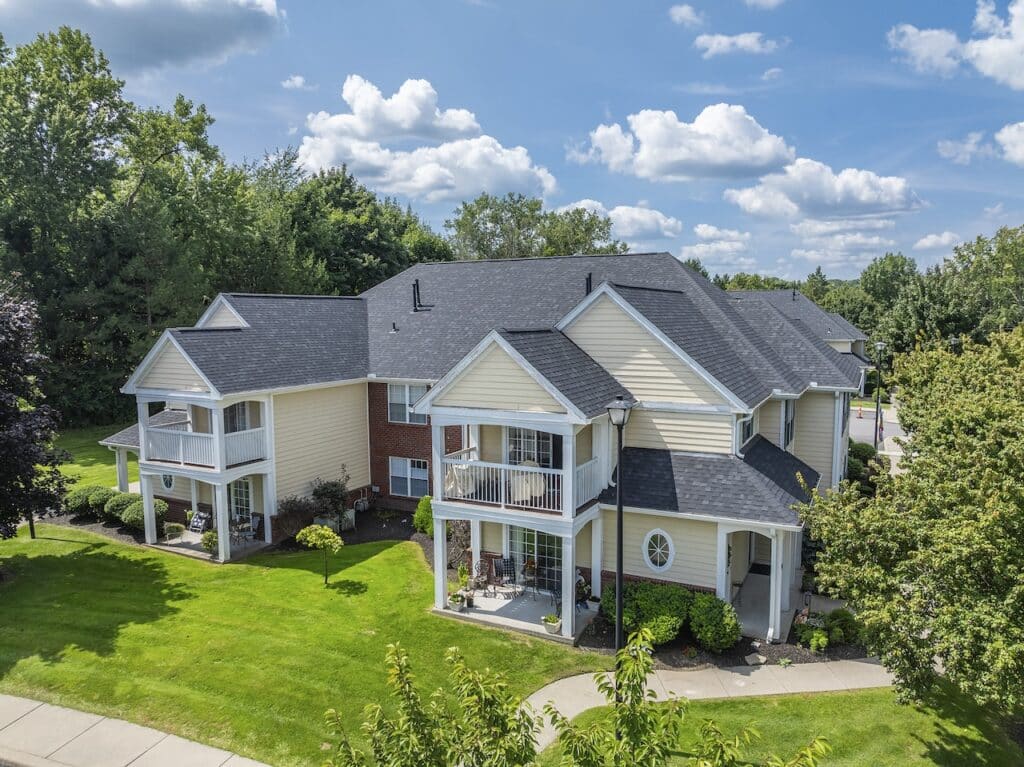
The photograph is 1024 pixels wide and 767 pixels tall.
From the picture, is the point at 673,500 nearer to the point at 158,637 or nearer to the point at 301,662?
the point at 301,662

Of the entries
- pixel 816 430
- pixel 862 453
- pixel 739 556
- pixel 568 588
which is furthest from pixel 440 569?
pixel 862 453

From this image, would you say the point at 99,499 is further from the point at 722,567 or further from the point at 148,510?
the point at 722,567

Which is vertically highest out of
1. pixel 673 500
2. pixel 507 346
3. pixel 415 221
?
pixel 415 221

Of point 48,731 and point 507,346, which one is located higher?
point 507,346

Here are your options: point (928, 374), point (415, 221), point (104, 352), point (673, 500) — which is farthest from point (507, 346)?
point (415, 221)

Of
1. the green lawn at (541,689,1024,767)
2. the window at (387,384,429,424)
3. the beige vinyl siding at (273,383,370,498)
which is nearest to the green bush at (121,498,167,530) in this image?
the beige vinyl siding at (273,383,370,498)

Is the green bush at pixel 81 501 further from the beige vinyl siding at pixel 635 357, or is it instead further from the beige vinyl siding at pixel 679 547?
the beige vinyl siding at pixel 679 547

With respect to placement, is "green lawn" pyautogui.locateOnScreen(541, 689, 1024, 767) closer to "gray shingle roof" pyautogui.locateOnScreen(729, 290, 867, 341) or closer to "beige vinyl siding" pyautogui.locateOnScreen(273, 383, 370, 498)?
Answer: "beige vinyl siding" pyautogui.locateOnScreen(273, 383, 370, 498)
